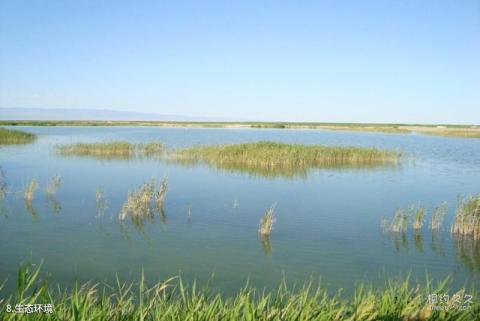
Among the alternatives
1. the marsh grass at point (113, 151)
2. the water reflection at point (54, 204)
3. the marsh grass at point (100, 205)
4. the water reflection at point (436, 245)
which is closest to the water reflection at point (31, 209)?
the water reflection at point (54, 204)

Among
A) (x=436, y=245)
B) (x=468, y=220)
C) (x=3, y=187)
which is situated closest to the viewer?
(x=436, y=245)

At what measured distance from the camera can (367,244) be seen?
390 inches

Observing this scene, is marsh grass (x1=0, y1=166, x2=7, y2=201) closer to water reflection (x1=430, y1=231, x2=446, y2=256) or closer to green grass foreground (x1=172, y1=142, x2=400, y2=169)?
green grass foreground (x1=172, y1=142, x2=400, y2=169)

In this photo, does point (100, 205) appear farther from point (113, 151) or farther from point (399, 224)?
point (113, 151)

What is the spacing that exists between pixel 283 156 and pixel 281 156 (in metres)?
0.12

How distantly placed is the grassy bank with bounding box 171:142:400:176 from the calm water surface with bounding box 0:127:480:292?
154 inches

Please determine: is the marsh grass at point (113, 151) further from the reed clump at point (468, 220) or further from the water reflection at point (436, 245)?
the reed clump at point (468, 220)

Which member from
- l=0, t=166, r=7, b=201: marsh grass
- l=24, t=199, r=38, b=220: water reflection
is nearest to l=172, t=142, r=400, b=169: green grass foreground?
l=0, t=166, r=7, b=201: marsh grass

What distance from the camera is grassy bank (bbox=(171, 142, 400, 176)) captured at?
74.8 feet

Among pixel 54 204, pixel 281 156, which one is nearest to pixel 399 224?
pixel 54 204

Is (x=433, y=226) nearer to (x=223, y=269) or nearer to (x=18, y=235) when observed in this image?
(x=223, y=269)

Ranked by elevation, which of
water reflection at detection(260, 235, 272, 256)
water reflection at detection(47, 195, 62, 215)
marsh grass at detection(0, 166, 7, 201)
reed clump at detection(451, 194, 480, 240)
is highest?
reed clump at detection(451, 194, 480, 240)

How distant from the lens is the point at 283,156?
902 inches

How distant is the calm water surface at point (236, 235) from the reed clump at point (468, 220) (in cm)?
57
